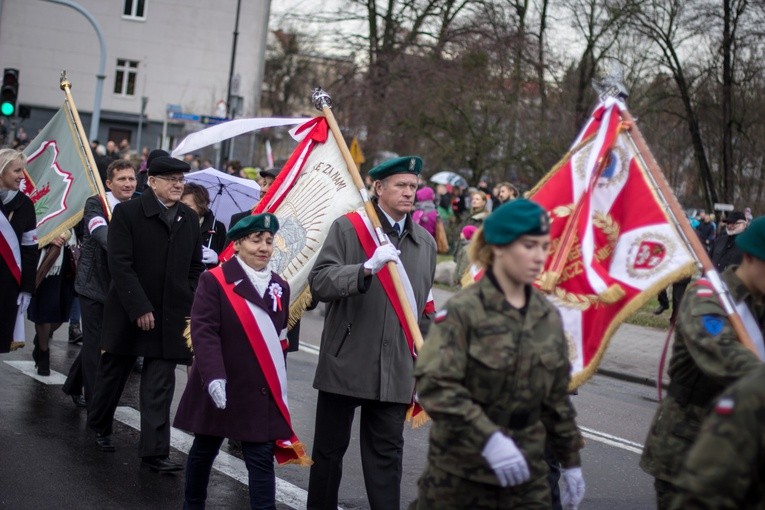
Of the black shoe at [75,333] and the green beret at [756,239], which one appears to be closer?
the green beret at [756,239]

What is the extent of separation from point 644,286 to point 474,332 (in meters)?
1.55

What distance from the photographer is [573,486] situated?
4230 mm

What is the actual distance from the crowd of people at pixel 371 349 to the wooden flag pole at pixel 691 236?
0.18 ft

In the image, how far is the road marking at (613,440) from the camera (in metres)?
8.91

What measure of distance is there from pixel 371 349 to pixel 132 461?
7.74ft

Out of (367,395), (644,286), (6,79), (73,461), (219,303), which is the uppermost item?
(6,79)

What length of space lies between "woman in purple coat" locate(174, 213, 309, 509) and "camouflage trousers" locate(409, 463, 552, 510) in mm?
1807

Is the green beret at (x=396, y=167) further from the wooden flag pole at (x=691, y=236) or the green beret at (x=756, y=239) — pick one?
the green beret at (x=756, y=239)

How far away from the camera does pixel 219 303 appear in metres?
5.80

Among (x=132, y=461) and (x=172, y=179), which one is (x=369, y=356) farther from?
(x=132, y=461)

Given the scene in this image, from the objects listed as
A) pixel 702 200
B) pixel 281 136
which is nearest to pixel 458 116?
pixel 702 200

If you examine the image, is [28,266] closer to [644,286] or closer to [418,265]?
[418,265]

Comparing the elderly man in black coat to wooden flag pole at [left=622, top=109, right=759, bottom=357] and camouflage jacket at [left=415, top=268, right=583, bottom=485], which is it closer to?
wooden flag pole at [left=622, top=109, right=759, bottom=357]

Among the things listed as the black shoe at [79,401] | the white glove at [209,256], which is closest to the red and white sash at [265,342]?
the white glove at [209,256]
